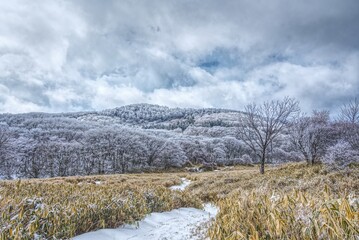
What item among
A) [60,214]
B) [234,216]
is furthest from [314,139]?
[60,214]

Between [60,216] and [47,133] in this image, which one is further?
[47,133]

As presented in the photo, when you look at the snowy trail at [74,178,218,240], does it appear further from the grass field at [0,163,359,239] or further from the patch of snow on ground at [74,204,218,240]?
the grass field at [0,163,359,239]

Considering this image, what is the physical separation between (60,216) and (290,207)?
15.7ft

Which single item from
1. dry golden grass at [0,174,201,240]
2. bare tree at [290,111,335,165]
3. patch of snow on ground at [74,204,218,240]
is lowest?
patch of snow on ground at [74,204,218,240]

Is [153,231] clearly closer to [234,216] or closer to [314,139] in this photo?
[234,216]

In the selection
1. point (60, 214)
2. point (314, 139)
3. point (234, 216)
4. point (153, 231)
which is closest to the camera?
point (234, 216)

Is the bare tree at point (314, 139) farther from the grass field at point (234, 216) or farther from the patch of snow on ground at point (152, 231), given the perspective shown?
the patch of snow on ground at point (152, 231)

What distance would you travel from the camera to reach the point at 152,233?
6398mm

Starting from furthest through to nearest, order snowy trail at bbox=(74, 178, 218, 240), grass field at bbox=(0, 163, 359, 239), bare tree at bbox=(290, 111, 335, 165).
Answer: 1. bare tree at bbox=(290, 111, 335, 165)
2. snowy trail at bbox=(74, 178, 218, 240)
3. grass field at bbox=(0, 163, 359, 239)

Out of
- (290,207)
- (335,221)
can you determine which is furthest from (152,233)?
(335,221)

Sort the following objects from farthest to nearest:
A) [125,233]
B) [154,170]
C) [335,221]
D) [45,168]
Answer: [154,170]
[45,168]
[125,233]
[335,221]

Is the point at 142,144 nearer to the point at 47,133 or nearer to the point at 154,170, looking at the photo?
the point at 154,170

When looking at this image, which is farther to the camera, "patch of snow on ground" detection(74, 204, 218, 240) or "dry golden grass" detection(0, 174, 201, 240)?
"patch of snow on ground" detection(74, 204, 218, 240)

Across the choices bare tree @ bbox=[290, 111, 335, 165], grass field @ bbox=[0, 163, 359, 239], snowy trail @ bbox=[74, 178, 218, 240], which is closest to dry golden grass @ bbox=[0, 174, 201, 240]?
grass field @ bbox=[0, 163, 359, 239]
